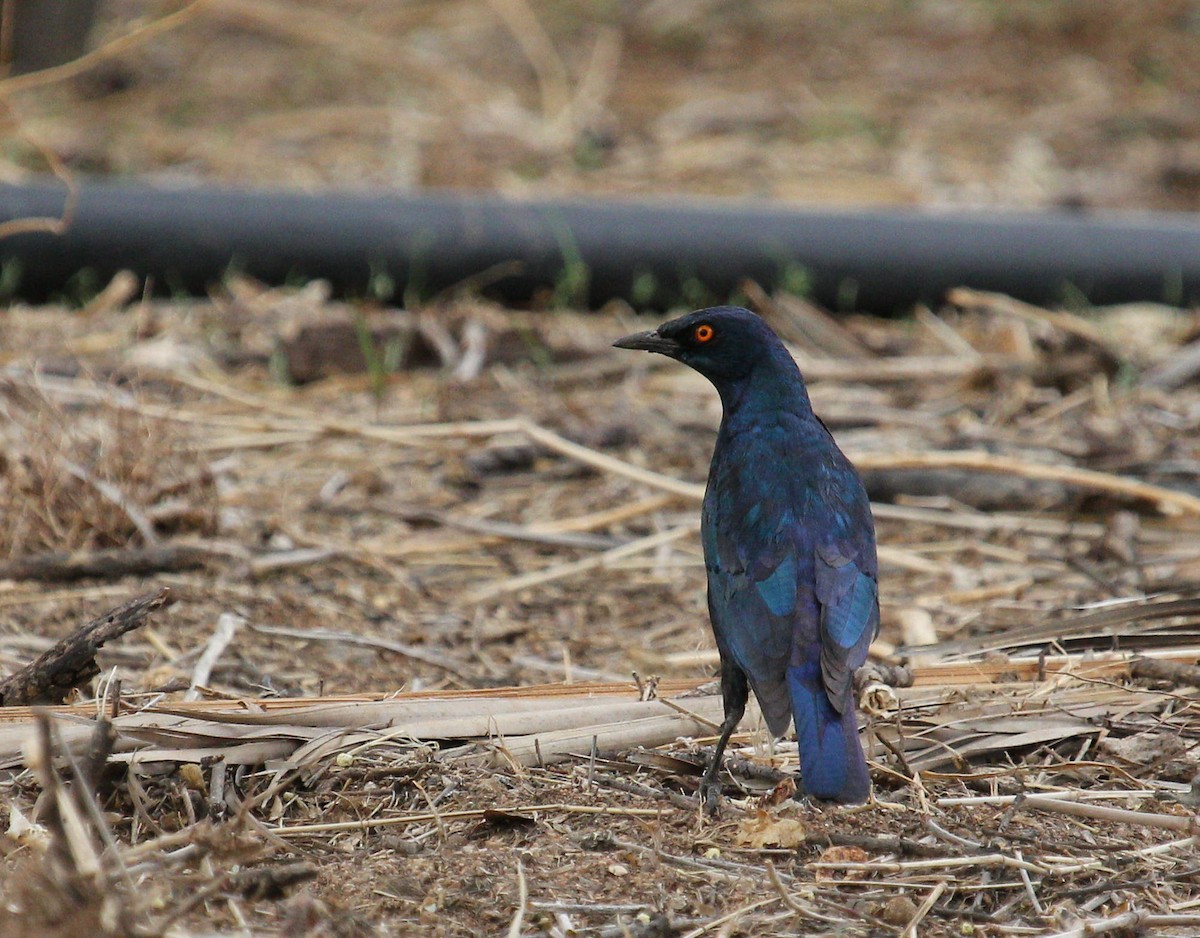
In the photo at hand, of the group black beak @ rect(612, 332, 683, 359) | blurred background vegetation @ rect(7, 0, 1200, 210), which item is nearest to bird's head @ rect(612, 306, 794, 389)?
black beak @ rect(612, 332, 683, 359)

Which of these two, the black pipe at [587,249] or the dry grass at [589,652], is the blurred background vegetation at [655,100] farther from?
the dry grass at [589,652]

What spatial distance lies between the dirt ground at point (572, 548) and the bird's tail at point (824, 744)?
103mm

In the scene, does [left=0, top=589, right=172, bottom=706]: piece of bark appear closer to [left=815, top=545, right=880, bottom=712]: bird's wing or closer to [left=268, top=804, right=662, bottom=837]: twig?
[left=268, top=804, right=662, bottom=837]: twig

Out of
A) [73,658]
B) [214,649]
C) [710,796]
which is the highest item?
[73,658]

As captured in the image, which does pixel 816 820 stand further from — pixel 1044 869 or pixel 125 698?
pixel 125 698

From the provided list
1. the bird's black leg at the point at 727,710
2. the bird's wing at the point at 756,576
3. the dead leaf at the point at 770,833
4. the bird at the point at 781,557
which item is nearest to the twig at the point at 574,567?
the bird at the point at 781,557

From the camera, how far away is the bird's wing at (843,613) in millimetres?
2965

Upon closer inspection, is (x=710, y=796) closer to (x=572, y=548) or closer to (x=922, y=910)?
(x=922, y=910)

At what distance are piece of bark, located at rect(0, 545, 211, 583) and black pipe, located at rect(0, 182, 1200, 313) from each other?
96.4 inches

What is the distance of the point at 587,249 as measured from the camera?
21.6 ft

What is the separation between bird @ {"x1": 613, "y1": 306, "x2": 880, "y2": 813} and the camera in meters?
2.92

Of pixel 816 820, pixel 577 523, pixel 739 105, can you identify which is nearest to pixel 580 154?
pixel 739 105

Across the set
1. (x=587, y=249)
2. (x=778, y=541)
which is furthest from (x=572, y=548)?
(x=587, y=249)

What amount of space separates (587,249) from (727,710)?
12.1 feet
